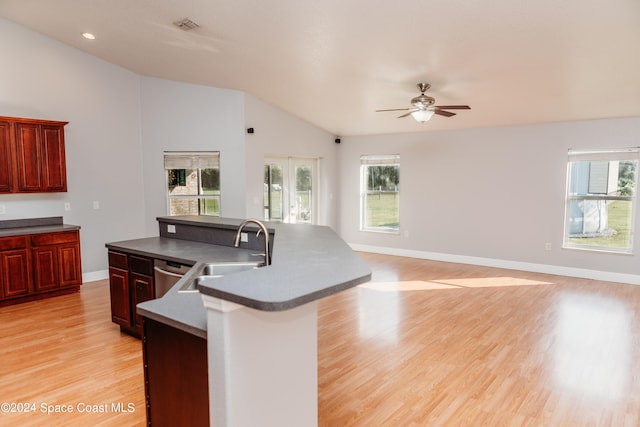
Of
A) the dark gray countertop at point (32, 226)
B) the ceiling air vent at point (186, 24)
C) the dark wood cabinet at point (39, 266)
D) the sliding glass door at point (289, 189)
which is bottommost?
the dark wood cabinet at point (39, 266)

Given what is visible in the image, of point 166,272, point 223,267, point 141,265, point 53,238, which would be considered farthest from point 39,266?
point 223,267

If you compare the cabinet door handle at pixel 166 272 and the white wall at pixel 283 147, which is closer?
the cabinet door handle at pixel 166 272

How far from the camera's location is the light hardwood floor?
250 cm

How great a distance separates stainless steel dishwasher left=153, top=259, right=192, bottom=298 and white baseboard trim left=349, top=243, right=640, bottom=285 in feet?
17.4

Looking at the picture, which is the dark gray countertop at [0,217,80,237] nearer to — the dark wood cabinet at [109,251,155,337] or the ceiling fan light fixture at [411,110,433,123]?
the dark wood cabinet at [109,251,155,337]

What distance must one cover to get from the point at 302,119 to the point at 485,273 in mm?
4162

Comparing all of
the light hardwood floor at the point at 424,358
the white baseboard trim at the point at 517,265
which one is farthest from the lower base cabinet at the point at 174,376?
the white baseboard trim at the point at 517,265

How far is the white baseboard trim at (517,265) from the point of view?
566 cm

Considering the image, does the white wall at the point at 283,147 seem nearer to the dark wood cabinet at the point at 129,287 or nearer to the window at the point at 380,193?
the window at the point at 380,193

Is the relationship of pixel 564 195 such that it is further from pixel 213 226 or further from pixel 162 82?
pixel 162 82

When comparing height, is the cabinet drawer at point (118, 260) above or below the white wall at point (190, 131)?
below

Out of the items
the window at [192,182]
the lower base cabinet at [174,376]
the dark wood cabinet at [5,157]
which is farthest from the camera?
the window at [192,182]

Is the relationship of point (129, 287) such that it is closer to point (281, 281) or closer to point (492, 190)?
point (281, 281)

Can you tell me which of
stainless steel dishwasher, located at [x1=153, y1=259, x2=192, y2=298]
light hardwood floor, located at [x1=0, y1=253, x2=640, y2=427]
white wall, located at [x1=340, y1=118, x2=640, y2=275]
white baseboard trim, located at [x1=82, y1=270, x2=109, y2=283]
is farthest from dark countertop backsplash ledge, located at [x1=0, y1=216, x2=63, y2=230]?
white wall, located at [x1=340, y1=118, x2=640, y2=275]
